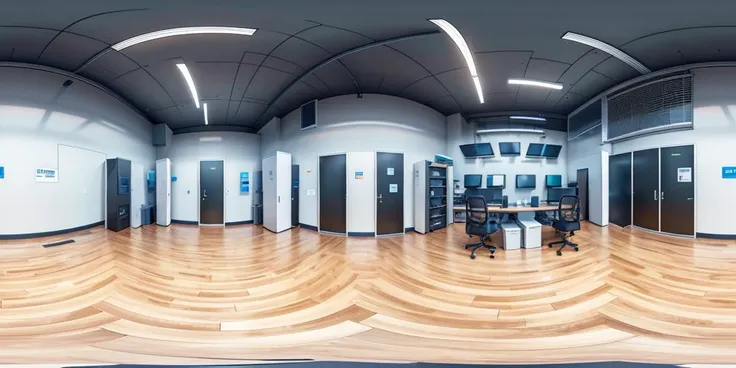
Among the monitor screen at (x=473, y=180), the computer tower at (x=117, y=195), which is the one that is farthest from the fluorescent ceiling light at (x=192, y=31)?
the monitor screen at (x=473, y=180)

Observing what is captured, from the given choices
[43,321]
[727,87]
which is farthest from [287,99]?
[727,87]

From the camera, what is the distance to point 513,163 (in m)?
7.72

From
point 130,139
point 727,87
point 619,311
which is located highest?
point 727,87

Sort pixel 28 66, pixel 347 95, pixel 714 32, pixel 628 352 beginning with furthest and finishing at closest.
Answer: pixel 347 95, pixel 28 66, pixel 714 32, pixel 628 352

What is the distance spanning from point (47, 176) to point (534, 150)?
33.5 ft

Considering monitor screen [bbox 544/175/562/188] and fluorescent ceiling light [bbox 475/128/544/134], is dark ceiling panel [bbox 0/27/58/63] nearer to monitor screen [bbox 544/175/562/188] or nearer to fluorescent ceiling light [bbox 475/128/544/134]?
fluorescent ceiling light [bbox 475/128/544/134]

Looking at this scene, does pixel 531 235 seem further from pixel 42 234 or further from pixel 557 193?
pixel 42 234

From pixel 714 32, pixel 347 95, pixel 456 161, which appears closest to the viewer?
pixel 714 32

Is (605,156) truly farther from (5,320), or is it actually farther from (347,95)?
(5,320)

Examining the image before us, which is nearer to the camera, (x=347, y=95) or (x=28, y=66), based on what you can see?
(x=28, y=66)

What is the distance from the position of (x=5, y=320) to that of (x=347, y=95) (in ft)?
16.2

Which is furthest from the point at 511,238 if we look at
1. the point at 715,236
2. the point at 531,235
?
the point at 715,236

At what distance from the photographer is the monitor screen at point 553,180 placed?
7695 mm

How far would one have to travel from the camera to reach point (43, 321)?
2.03m
